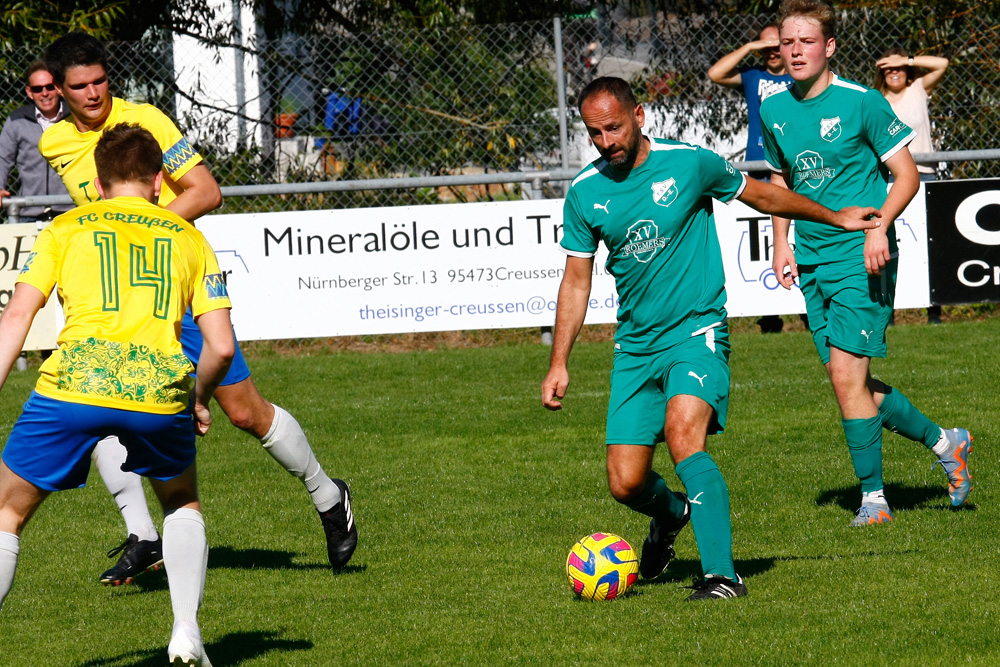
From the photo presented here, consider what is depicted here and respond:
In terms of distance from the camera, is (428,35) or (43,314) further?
(428,35)

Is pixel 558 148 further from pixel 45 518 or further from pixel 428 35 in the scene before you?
pixel 45 518

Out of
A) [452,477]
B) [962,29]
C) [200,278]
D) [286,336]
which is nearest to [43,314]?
[286,336]

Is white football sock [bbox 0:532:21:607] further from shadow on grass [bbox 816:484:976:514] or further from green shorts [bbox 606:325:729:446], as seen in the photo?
shadow on grass [bbox 816:484:976:514]

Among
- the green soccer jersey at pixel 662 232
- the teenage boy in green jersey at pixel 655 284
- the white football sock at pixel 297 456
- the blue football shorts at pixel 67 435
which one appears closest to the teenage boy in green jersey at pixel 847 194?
the teenage boy in green jersey at pixel 655 284

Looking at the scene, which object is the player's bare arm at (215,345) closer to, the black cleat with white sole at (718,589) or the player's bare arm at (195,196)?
the player's bare arm at (195,196)

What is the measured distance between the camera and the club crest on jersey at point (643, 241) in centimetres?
496

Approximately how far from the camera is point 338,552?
5.53 metres

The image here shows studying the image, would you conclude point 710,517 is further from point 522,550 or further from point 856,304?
point 856,304

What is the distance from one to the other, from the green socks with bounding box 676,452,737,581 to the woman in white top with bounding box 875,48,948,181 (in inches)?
281

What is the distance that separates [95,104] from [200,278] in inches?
64.0

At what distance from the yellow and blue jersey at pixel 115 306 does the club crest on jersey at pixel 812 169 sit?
311cm

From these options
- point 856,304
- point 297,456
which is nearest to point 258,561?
point 297,456

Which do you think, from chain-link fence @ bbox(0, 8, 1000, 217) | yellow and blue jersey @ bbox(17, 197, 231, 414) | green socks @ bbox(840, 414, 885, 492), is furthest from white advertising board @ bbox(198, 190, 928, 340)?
yellow and blue jersey @ bbox(17, 197, 231, 414)

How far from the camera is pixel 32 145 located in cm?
1055
